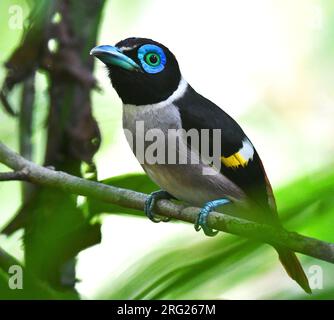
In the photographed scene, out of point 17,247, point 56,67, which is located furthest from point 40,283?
point 56,67

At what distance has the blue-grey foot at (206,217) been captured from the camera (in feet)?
4.59

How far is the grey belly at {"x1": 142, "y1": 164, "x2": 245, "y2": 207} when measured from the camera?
1.42 m

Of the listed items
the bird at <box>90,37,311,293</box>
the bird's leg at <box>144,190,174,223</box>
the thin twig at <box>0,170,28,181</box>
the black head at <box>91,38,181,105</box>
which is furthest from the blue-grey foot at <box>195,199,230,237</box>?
the thin twig at <box>0,170,28,181</box>

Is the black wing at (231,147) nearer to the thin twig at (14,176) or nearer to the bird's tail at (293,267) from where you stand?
the bird's tail at (293,267)

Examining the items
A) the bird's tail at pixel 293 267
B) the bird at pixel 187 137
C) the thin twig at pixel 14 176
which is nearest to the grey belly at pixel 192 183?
the bird at pixel 187 137

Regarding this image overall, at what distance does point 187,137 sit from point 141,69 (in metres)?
0.17

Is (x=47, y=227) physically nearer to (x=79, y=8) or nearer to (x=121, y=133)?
(x=121, y=133)

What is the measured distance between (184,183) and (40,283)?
392 millimetres

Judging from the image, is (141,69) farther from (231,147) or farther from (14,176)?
(14,176)

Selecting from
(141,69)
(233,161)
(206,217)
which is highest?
(141,69)

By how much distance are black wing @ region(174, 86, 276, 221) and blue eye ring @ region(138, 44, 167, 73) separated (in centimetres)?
8

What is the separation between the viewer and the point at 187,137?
1.40 metres

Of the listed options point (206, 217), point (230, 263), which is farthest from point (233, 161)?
Result: point (230, 263)

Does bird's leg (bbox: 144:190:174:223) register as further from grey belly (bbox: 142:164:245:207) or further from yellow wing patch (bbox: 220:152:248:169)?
yellow wing patch (bbox: 220:152:248:169)
